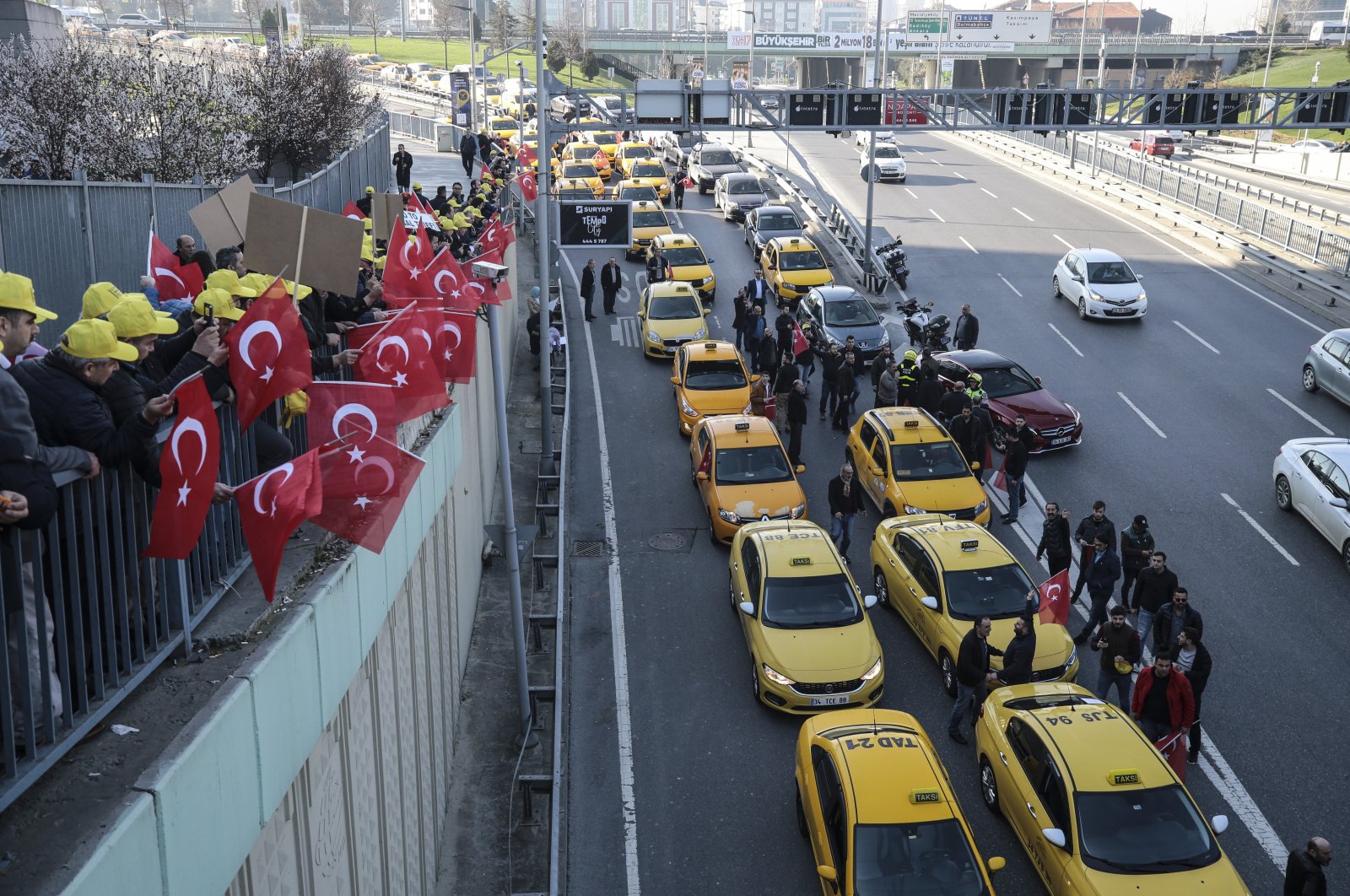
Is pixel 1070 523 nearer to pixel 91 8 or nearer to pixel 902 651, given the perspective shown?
pixel 902 651

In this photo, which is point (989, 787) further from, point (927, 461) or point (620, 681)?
point (927, 461)

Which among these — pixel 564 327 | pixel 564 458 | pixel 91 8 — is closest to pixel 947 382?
pixel 564 458

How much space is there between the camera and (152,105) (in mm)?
21438

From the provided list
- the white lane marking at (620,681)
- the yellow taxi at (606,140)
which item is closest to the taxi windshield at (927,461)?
the white lane marking at (620,681)

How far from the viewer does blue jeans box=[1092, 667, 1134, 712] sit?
557 inches

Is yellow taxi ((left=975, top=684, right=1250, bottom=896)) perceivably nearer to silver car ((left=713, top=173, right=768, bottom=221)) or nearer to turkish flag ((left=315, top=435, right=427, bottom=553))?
turkish flag ((left=315, top=435, right=427, bottom=553))

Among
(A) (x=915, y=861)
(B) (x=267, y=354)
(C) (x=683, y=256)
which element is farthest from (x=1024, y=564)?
(C) (x=683, y=256)

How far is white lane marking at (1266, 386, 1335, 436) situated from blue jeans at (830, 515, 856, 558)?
11.1 metres

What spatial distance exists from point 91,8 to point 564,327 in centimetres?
12860

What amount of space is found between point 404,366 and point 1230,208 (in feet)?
121

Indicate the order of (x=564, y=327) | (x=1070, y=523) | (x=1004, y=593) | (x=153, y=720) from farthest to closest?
(x=564, y=327) < (x=1070, y=523) < (x=1004, y=593) < (x=153, y=720)

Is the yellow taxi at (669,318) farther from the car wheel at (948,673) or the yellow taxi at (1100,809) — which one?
the yellow taxi at (1100,809)

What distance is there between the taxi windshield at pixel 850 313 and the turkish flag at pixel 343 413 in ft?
70.9

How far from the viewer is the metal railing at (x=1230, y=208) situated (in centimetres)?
3388
